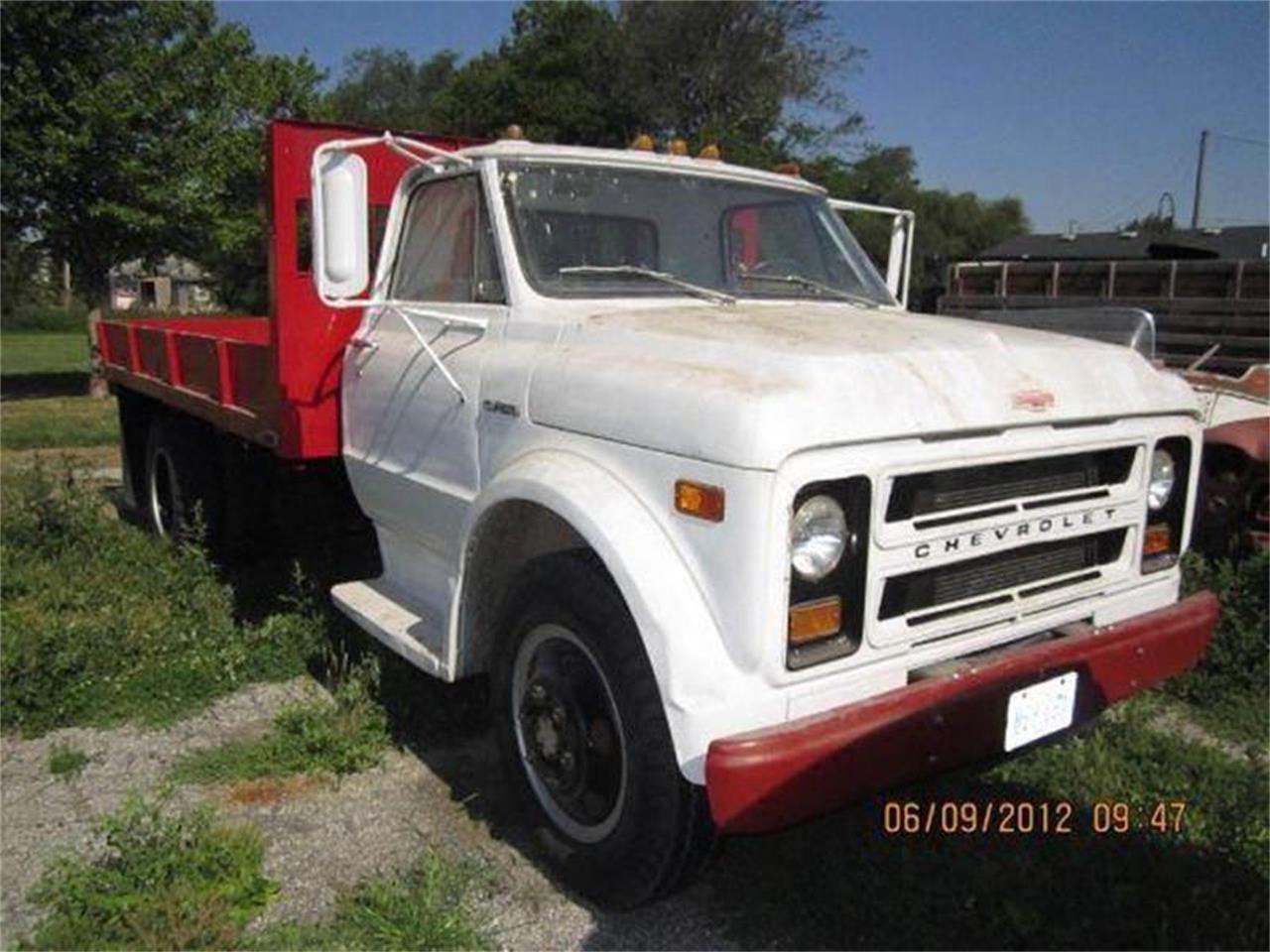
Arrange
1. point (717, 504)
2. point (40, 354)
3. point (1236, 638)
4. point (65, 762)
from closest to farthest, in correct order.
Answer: point (717, 504) < point (65, 762) < point (1236, 638) < point (40, 354)

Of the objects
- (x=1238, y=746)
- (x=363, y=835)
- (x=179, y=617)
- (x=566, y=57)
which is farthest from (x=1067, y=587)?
(x=566, y=57)

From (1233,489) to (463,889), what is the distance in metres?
4.76

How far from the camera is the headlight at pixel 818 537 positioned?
2502 mm

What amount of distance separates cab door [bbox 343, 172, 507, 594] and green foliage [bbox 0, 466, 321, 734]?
1.06m

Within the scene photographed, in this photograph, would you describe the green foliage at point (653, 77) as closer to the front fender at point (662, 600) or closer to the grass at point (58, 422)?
the grass at point (58, 422)

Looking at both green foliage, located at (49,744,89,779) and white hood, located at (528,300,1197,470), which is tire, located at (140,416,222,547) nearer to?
green foliage, located at (49,744,89,779)

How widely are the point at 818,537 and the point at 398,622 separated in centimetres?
191

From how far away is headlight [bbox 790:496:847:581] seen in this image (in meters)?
2.50

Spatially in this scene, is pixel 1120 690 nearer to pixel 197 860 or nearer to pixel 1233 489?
pixel 197 860

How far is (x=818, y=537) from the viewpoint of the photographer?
2525mm

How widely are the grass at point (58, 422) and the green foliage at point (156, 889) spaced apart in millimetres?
10047

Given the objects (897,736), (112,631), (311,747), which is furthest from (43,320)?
(897,736)

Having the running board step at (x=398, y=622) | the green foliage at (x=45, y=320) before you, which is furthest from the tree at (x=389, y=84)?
the running board step at (x=398, y=622)

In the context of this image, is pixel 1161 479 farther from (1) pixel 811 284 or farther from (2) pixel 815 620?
(2) pixel 815 620
